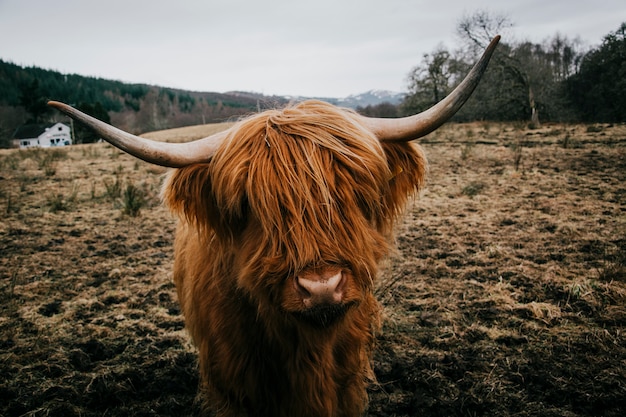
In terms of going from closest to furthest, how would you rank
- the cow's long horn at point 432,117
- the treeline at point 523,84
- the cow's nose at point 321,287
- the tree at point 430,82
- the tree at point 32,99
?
the cow's nose at point 321,287
the cow's long horn at point 432,117
the treeline at point 523,84
the tree at point 430,82
the tree at point 32,99

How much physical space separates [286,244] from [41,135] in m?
75.9

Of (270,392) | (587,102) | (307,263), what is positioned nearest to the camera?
(307,263)

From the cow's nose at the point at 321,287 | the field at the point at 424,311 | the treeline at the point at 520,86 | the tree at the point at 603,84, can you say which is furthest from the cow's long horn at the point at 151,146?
the tree at the point at 603,84

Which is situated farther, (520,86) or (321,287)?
(520,86)

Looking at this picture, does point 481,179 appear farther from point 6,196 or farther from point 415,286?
point 6,196

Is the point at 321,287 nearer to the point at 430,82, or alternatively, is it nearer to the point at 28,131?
the point at 430,82

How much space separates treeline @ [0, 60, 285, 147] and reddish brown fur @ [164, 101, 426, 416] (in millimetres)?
36140

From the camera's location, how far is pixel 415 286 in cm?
360

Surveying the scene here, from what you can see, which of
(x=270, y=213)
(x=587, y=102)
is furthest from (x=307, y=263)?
(x=587, y=102)

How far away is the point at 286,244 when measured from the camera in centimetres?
133

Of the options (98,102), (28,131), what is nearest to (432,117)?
(98,102)

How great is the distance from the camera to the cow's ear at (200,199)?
5.24 feet

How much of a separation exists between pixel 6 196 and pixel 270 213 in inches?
347

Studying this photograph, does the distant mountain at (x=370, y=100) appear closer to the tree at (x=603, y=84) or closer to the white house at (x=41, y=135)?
the tree at (x=603, y=84)
